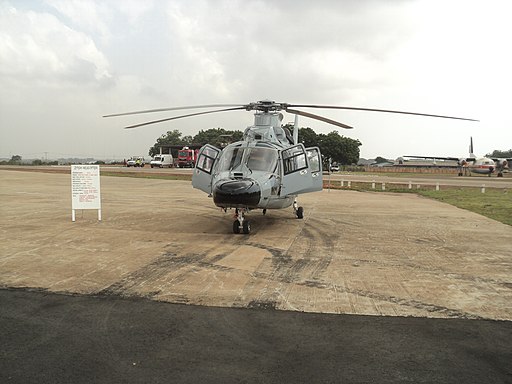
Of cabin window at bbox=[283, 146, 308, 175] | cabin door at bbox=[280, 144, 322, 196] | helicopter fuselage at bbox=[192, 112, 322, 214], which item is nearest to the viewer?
helicopter fuselage at bbox=[192, 112, 322, 214]

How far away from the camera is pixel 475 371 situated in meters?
4.47

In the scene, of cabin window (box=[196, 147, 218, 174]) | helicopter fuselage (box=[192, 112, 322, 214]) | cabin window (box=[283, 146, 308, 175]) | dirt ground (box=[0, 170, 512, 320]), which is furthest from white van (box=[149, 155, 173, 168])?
cabin window (box=[283, 146, 308, 175])

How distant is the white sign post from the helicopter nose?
5.35 meters

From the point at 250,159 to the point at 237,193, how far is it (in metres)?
1.84

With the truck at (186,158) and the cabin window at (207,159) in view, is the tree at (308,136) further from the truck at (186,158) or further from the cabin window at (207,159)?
the cabin window at (207,159)

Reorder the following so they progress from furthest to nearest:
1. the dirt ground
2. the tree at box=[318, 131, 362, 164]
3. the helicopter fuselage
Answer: the tree at box=[318, 131, 362, 164] → the helicopter fuselage → the dirt ground

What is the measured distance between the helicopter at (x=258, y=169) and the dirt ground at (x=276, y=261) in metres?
1.09

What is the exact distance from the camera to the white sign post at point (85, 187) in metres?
14.8

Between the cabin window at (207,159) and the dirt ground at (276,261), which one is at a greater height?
the cabin window at (207,159)

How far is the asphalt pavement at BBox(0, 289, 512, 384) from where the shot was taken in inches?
171

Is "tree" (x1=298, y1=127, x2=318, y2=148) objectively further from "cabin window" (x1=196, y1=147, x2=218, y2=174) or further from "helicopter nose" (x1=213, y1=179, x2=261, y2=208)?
"helicopter nose" (x1=213, y1=179, x2=261, y2=208)

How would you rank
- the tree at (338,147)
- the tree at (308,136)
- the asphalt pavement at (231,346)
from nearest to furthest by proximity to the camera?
the asphalt pavement at (231,346) < the tree at (308,136) < the tree at (338,147)

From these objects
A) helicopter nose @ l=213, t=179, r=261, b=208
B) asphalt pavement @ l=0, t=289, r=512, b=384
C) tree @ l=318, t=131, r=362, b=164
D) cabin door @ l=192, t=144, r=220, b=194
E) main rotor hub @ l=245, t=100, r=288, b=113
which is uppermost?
tree @ l=318, t=131, r=362, b=164

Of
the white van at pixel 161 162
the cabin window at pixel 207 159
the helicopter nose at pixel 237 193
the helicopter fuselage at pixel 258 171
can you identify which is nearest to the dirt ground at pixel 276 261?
the helicopter nose at pixel 237 193
